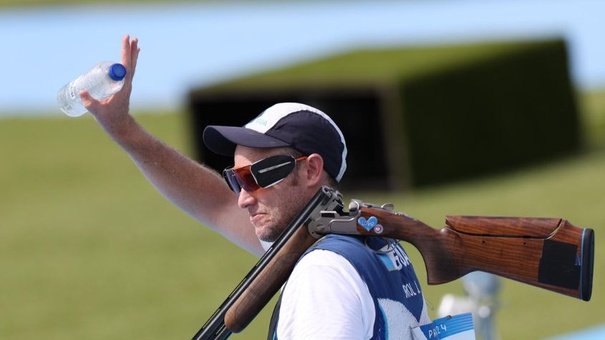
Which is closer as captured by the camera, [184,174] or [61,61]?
[184,174]

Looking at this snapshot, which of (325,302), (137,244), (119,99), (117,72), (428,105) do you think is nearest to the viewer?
(325,302)

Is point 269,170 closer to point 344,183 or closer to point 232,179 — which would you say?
point 232,179

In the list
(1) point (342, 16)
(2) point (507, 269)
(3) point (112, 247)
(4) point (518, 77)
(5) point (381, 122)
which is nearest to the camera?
(2) point (507, 269)

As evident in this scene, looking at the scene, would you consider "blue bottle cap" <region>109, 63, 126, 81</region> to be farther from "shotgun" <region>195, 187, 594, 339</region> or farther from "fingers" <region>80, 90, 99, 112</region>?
"shotgun" <region>195, 187, 594, 339</region>

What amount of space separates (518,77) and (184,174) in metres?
9.50

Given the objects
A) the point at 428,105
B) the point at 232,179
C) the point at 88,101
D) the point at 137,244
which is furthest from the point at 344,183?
the point at 232,179

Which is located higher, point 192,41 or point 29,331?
point 192,41

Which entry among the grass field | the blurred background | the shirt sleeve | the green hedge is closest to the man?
the shirt sleeve

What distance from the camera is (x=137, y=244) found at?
39.2 ft

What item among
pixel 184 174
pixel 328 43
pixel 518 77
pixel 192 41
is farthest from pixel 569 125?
pixel 184 174

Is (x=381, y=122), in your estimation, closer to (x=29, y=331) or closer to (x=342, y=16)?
(x=29, y=331)

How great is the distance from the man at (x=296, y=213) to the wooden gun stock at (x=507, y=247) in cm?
8

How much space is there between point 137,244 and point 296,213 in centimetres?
807

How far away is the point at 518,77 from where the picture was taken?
13961 mm
